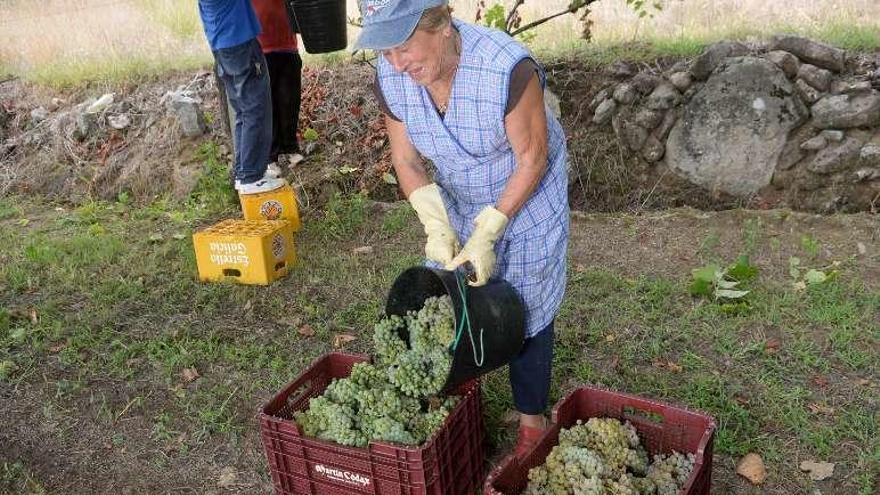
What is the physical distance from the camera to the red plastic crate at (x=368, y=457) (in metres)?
2.39

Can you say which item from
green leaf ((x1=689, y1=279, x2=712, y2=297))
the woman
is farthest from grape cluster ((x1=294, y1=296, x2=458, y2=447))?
green leaf ((x1=689, y1=279, x2=712, y2=297))

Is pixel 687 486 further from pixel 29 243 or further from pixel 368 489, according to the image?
pixel 29 243

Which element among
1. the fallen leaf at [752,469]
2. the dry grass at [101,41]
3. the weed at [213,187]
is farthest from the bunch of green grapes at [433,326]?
the dry grass at [101,41]

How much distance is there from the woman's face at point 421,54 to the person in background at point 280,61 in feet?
11.4

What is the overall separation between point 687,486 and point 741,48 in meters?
4.43

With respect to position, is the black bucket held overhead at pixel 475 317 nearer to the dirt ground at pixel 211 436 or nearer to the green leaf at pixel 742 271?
the dirt ground at pixel 211 436

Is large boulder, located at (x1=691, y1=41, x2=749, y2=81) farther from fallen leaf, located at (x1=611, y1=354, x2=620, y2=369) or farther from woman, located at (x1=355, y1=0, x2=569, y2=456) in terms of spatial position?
woman, located at (x1=355, y1=0, x2=569, y2=456)

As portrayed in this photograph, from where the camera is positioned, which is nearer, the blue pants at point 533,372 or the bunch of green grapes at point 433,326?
the bunch of green grapes at point 433,326

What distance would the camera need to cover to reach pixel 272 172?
5480 mm

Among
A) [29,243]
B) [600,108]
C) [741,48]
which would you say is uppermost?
[741,48]

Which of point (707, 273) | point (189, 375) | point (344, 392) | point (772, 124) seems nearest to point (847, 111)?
point (772, 124)

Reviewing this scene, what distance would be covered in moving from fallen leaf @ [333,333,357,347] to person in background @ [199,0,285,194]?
1.44 metres

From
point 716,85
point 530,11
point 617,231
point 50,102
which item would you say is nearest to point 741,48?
point 716,85

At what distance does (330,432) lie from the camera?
8.29 feet
